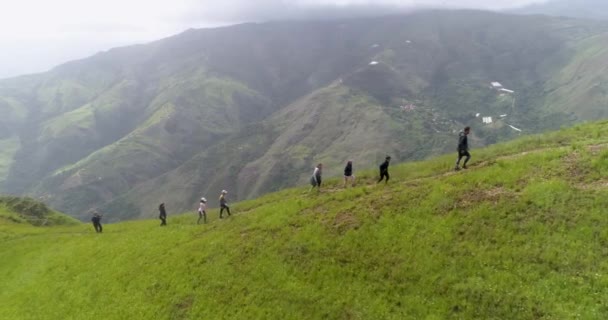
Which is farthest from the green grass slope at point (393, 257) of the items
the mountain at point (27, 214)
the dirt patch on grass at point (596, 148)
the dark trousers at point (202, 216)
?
the mountain at point (27, 214)

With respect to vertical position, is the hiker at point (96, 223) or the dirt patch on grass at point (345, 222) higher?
the dirt patch on grass at point (345, 222)

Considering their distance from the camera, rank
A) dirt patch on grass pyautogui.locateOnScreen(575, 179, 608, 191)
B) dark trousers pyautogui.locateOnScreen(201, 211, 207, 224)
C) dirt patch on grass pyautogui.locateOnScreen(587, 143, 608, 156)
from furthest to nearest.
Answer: dark trousers pyautogui.locateOnScreen(201, 211, 207, 224), dirt patch on grass pyautogui.locateOnScreen(587, 143, 608, 156), dirt patch on grass pyautogui.locateOnScreen(575, 179, 608, 191)

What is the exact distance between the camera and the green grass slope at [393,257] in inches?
868

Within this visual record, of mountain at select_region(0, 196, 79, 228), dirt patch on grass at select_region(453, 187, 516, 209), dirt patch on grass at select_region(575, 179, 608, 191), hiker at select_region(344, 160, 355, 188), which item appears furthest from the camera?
Answer: mountain at select_region(0, 196, 79, 228)

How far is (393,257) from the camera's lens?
87.4 ft

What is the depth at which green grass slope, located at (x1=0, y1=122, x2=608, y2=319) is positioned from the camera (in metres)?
22.0

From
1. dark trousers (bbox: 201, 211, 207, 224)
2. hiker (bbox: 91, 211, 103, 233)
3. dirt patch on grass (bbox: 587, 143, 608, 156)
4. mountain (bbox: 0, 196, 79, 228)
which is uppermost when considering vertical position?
dirt patch on grass (bbox: 587, 143, 608, 156)

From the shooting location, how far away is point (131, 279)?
3378 centimetres

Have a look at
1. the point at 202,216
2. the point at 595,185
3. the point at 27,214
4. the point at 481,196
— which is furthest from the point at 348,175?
the point at 27,214

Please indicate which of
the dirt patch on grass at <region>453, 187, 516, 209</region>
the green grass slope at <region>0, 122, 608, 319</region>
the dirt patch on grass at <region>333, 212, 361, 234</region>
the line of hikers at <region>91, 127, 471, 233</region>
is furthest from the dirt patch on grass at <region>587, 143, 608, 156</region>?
the dirt patch on grass at <region>333, 212, 361, 234</region>

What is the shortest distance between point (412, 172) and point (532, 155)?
10.8m

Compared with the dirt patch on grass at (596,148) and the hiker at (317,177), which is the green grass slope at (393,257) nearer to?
the dirt patch on grass at (596,148)

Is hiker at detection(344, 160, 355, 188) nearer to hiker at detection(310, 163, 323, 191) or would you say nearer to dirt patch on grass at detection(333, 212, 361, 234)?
hiker at detection(310, 163, 323, 191)

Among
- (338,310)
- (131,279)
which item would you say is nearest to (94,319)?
(131,279)
